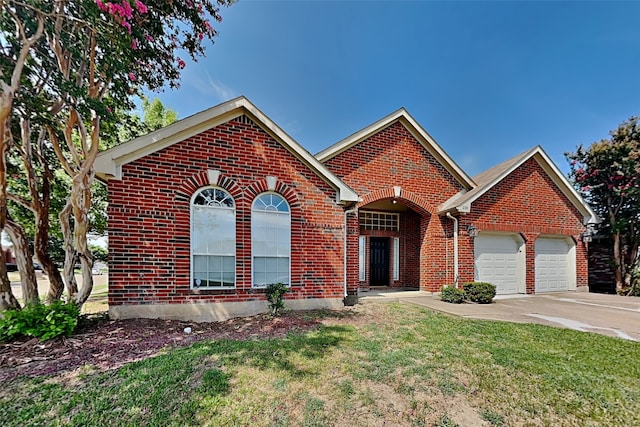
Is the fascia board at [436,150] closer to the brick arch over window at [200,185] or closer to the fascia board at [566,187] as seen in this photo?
the fascia board at [566,187]

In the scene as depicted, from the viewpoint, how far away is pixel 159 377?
146 inches

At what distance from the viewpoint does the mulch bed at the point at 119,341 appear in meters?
4.21

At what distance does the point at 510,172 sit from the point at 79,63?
14145 millimetres

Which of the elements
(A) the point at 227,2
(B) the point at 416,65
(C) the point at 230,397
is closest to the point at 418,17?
(B) the point at 416,65

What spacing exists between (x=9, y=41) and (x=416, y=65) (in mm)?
15233

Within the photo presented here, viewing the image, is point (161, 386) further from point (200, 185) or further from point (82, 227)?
point (82, 227)

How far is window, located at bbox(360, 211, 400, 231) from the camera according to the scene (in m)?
11.9

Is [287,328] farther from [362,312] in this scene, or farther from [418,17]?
[418,17]

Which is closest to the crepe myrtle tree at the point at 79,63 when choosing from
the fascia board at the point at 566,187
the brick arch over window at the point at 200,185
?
the brick arch over window at the point at 200,185

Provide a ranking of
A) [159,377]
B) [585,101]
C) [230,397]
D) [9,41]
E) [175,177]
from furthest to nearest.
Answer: [585,101]
[175,177]
[9,41]
[159,377]
[230,397]

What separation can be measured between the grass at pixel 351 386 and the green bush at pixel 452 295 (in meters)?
3.82

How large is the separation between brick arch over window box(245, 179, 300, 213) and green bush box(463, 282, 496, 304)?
6.45 meters

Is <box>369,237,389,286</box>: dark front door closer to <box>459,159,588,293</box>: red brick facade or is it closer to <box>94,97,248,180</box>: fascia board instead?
<box>459,159,588,293</box>: red brick facade

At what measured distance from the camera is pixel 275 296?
675 cm
